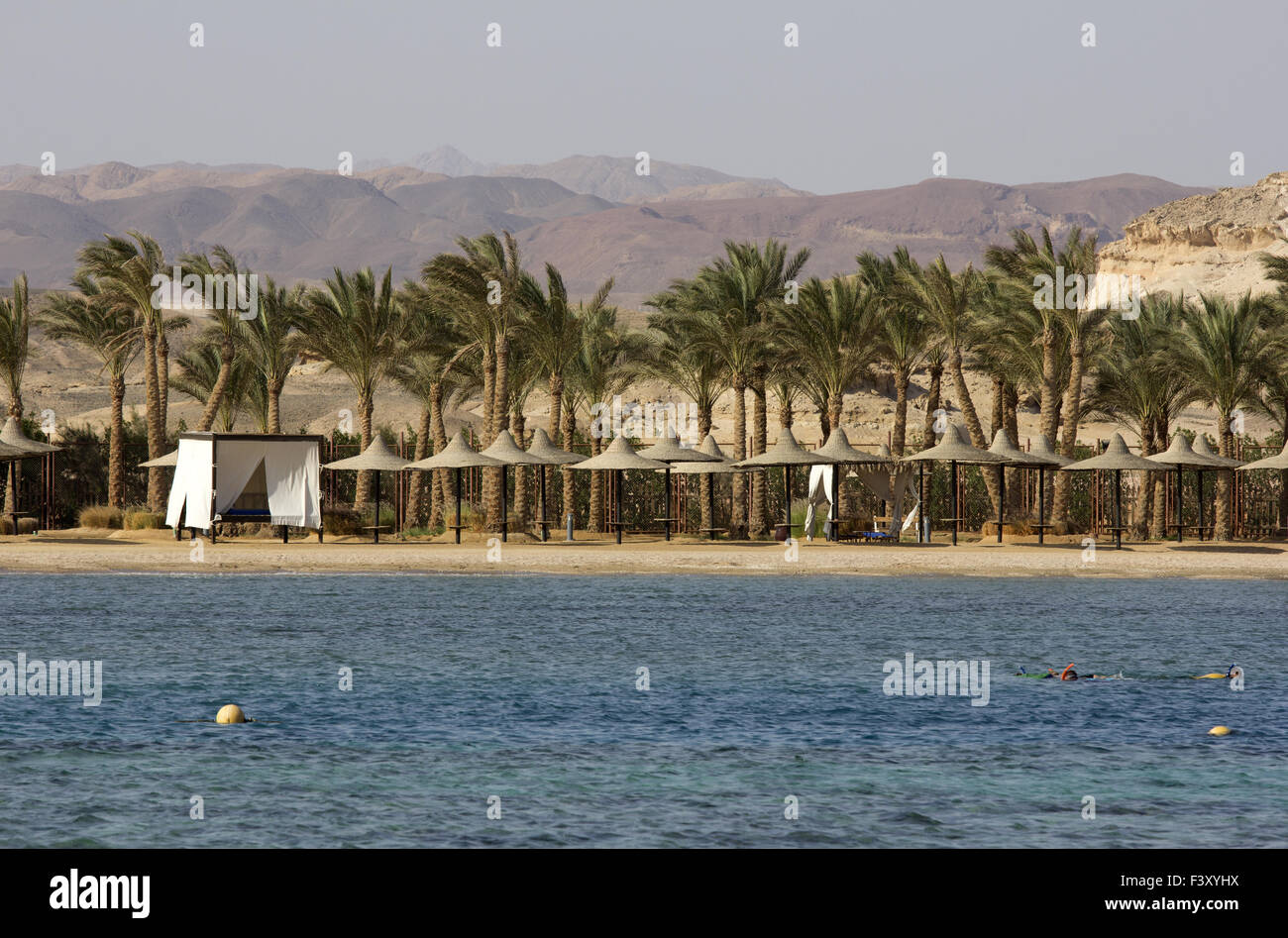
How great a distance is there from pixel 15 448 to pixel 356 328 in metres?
9.26

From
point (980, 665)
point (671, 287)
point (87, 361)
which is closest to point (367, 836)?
point (980, 665)

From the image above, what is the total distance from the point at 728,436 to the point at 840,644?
40.0 meters

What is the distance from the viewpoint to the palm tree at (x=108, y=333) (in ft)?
143

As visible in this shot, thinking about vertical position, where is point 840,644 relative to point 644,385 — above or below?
below

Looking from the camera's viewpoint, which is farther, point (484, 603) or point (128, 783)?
point (484, 603)

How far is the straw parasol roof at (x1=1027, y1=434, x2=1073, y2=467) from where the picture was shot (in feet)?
126

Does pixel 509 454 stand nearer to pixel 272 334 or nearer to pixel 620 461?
Answer: pixel 620 461

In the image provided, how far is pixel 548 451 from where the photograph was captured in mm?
38719

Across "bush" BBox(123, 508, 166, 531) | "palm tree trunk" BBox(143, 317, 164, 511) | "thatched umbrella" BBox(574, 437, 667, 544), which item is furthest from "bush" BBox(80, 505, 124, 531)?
"thatched umbrella" BBox(574, 437, 667, 544)

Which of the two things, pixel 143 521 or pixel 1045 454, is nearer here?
pixel 1045 454

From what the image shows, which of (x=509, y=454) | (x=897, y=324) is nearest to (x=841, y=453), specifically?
(x=897, y=324)

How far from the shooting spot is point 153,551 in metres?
33.6

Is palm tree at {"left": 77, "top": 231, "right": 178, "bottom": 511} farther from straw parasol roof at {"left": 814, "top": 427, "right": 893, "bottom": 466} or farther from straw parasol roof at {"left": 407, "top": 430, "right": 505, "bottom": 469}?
straw parasol roof at {"left": 814, "top": 427, "right": 893, "bottom": 466}
